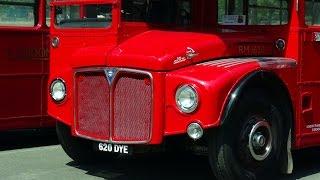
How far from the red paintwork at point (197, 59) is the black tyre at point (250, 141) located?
0.24 metres

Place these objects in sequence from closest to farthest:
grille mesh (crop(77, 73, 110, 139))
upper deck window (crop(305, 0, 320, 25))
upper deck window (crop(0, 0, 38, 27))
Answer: grille mesh (crop(77, 73, 110, 139)) < upper deck window (crop(305, 0, 320, 25)) < upper deck window (crop(0, 0, 38, 27))

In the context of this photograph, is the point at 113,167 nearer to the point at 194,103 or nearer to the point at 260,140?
the point at 260,140

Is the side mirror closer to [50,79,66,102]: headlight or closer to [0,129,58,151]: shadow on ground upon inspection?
[50,79,66,102]: headlight

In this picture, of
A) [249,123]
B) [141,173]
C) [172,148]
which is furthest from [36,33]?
[249,123]

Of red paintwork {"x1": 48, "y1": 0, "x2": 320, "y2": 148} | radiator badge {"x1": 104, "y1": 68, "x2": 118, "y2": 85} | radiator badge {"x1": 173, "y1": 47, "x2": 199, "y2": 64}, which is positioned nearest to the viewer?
red paintwork {"x1": 48, "y1": 0, "x2": 320, "y2": 148}

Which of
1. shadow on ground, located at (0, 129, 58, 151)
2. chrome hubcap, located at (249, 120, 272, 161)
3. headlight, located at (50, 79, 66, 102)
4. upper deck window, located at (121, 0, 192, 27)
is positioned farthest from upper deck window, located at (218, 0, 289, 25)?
shadow on ground, located at (0, 129, 58, 151)

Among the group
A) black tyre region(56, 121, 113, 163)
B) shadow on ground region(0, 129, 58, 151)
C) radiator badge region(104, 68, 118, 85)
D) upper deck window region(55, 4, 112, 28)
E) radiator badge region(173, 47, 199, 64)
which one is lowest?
shadow on ground region(0, 129, 58, 151)

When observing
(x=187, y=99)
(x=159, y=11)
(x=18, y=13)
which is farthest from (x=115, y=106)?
(x=18, y=13)

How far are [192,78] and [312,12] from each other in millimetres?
1804

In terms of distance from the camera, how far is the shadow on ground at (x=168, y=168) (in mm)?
6801

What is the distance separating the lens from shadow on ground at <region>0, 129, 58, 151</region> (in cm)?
874

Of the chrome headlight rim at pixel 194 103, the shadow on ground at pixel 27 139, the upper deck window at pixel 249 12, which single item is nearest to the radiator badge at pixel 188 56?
the chrome headlight rim at pixel 194 103

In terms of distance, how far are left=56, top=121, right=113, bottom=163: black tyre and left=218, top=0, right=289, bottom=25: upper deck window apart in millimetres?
1964

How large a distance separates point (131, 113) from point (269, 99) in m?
1.30
